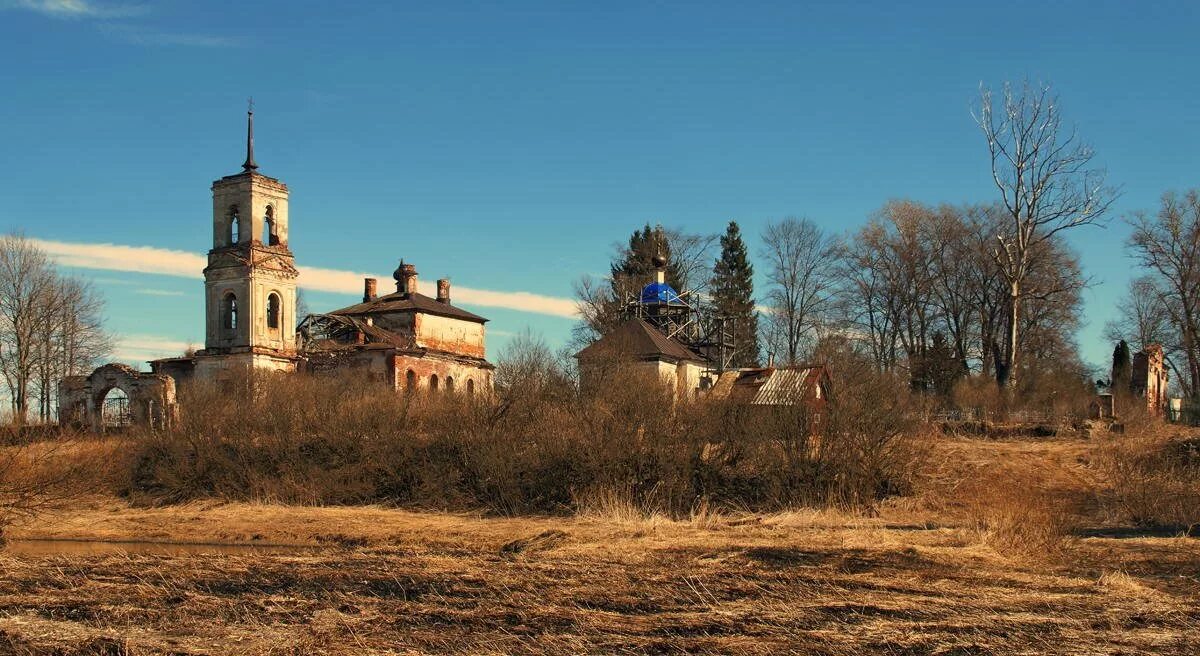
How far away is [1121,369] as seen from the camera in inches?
1727

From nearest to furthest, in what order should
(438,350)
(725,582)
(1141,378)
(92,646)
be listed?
(92,646) → (725,582) → (1141,378) → (438,350)

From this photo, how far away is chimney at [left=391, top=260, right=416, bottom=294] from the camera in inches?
2021

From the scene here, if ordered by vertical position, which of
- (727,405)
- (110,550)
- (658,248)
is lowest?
(110,550)

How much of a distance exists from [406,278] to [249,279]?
10053mm

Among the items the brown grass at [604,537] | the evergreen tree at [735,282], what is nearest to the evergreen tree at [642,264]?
the evergreen tree at [735,282]

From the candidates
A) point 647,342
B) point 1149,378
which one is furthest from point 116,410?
point 1149,378

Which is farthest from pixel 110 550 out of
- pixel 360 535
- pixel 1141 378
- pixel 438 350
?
pixel 1141 378

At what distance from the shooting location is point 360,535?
73.7ft

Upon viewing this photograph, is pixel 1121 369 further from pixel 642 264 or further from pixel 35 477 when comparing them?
pixel 35 477

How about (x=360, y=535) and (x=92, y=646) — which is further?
(x=360, y=535)

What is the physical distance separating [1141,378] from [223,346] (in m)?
32.3

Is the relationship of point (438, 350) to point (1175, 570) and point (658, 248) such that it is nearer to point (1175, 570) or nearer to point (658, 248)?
point (658, 248)

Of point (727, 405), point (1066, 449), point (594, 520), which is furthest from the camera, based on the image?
point (1066, 449)

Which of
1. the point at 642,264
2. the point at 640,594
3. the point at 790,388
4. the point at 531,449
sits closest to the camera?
the point at 640,594
